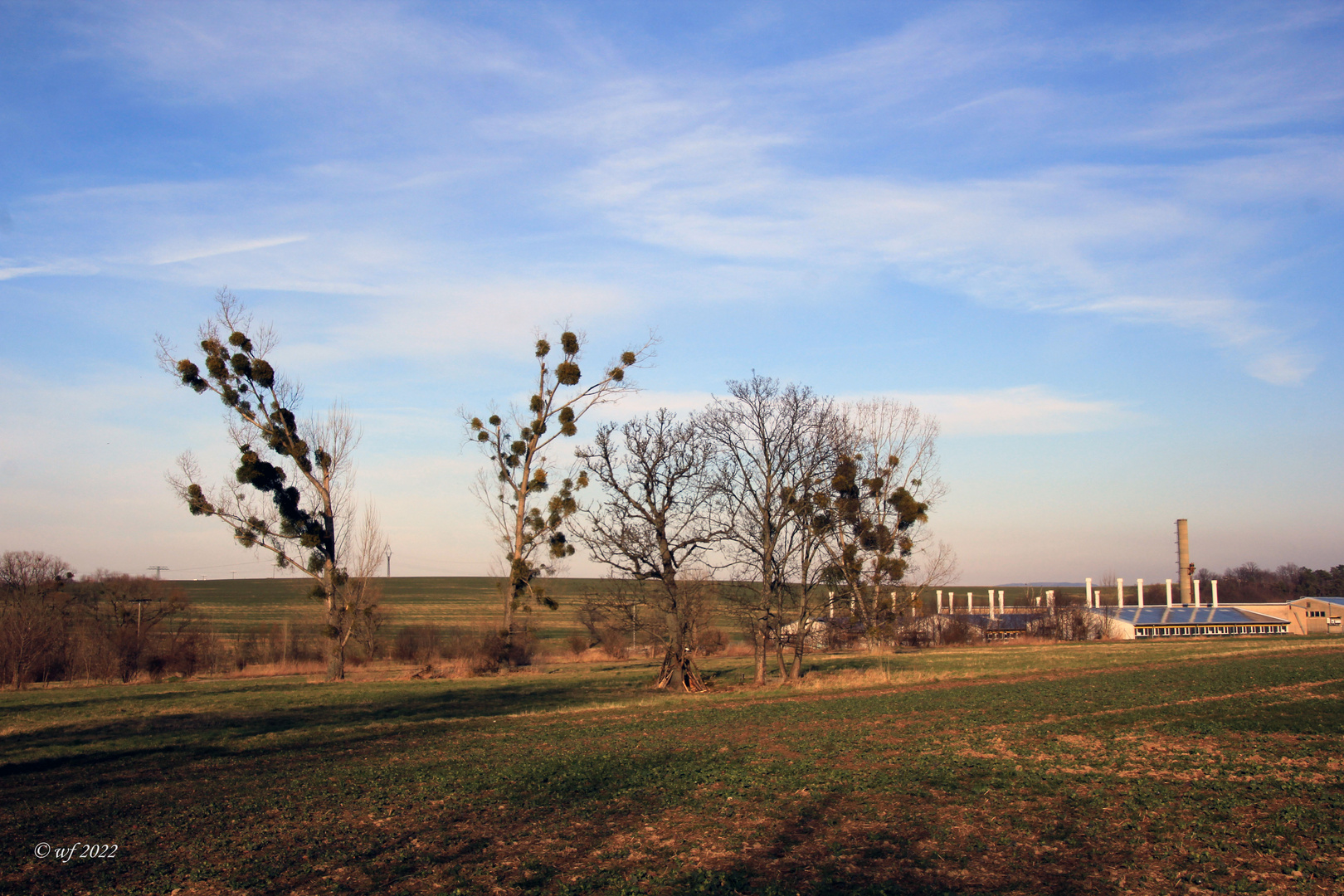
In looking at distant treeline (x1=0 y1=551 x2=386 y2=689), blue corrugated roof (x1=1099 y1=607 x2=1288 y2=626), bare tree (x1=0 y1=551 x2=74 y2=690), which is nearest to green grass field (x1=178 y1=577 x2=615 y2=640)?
distant treeline (x1=0 y1=551 x2=386 y2=689)

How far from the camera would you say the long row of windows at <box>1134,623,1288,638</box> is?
65.9m

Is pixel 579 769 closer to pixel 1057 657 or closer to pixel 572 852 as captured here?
pixel 572 852

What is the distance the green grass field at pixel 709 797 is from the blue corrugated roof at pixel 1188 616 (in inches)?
2112

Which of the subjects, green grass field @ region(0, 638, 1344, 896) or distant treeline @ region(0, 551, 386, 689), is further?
distant treeline @ region(0, 551, 386, 689)

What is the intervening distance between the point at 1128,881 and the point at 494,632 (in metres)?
34.8

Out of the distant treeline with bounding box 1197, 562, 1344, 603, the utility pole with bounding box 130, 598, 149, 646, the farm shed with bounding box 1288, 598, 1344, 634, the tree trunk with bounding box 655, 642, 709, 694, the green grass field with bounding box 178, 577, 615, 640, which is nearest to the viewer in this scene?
the tree trunk with bounding box 655, 642, 709, 694

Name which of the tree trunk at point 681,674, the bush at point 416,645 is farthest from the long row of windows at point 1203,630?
the tree trunk at point 681,674

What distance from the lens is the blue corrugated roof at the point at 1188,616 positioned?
67875 mm

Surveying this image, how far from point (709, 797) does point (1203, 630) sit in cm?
7346

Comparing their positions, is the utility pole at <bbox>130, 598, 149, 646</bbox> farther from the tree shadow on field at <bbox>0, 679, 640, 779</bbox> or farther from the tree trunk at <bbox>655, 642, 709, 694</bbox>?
the tree trunk at <bbox>655, 642, 709, 694</bbox>

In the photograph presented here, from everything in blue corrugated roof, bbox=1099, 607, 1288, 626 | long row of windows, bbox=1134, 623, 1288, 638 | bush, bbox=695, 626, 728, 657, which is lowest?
long row of windows, bbox=1134, 623, 1288, 638

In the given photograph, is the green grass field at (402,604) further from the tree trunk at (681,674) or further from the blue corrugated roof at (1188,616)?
the blue corrugated roof at (1188,616)

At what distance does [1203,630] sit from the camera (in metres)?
68.4

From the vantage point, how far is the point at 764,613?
2472cm
